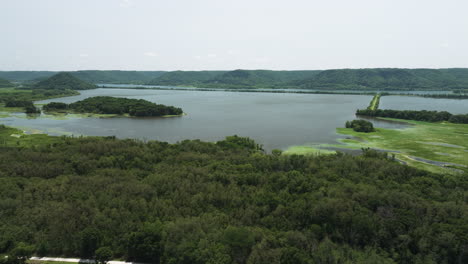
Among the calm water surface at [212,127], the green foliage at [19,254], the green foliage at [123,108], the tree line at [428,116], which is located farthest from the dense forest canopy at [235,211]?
the tree line at [428,116]

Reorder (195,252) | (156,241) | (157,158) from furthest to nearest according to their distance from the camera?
(157,158) < (156,241) < (195,252)

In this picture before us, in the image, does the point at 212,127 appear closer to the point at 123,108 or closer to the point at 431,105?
the point at 123,108

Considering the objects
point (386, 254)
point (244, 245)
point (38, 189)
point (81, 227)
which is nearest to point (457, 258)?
point (386, 254)

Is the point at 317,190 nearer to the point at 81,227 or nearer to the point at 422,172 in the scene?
the point at 422,172

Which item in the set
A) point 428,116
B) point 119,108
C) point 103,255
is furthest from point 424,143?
point 119,108

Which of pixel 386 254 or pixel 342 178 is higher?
pixel 342 178

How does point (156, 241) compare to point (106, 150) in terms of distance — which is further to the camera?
point (106, 150)

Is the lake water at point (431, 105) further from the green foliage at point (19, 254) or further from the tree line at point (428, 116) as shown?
the green foliage at point (19, 254)
